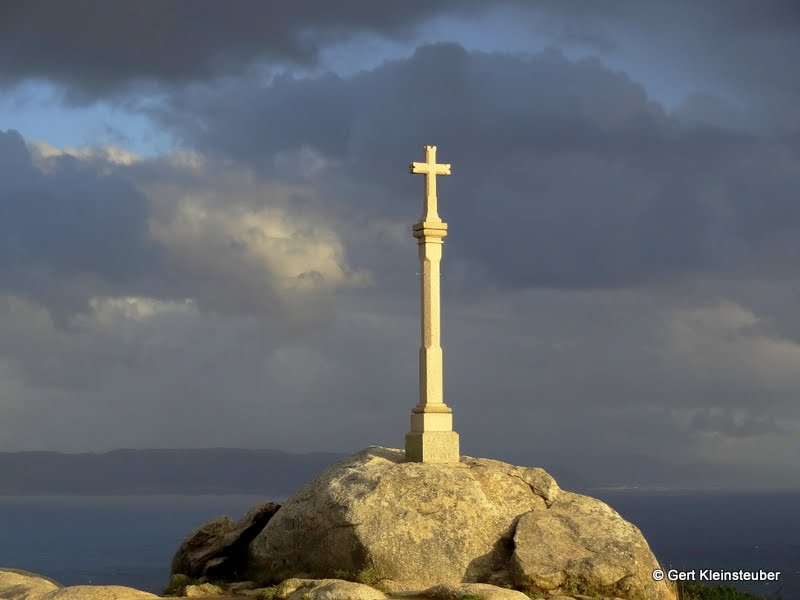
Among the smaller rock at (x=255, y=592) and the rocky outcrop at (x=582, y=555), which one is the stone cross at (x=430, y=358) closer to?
the rocky outcrop at (x=582, y=555)

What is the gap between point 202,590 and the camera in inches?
879

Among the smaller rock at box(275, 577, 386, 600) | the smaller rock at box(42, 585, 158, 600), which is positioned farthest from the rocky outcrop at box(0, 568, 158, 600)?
the smaller rock at box(275, 577, 386, 600)

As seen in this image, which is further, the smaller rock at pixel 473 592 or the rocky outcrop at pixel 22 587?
the rocky outcrop at pixel 22 587

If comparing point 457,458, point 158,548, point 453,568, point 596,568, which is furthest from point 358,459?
point 158,548

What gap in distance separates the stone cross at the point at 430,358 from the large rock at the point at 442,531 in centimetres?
72

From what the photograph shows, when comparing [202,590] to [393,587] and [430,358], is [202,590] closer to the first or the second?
[393,587]

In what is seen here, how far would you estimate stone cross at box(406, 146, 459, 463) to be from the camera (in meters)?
25.0

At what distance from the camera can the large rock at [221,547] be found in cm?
2450

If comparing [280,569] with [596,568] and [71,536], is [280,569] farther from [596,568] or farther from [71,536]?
[71,536]

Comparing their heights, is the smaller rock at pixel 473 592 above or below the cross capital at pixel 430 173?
below

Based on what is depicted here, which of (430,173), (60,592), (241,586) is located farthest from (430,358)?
(60,592)

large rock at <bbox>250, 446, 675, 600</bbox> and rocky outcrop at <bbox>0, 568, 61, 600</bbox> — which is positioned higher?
large rock at <bbox>250, 446, 675, 600</bbox>

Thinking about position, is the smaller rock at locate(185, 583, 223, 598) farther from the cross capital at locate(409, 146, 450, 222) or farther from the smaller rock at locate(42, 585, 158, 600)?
the cross capital at locate(409, 146, 450, 222)

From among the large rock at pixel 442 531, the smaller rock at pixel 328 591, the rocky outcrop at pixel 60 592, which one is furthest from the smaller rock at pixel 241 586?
the rocky outcrop at pixel 60 592
